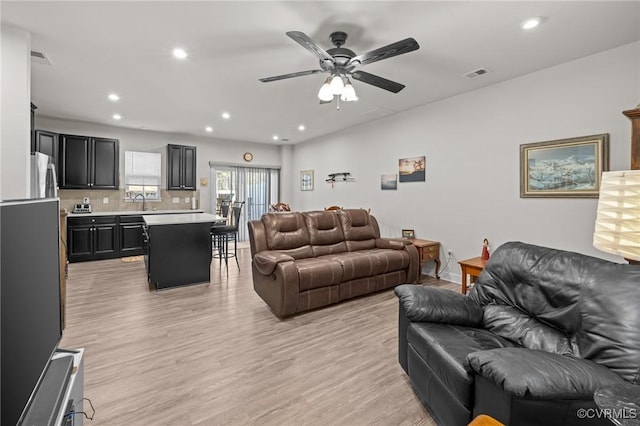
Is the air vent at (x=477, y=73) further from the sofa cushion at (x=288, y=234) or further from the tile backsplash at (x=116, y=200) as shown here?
the tile backsplash at (x=116, y=200)

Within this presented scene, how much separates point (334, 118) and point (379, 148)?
108 centimetres

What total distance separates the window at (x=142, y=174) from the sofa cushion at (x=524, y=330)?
23.0 feet

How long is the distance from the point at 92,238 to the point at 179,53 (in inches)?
176

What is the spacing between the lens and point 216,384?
2092 millimetres

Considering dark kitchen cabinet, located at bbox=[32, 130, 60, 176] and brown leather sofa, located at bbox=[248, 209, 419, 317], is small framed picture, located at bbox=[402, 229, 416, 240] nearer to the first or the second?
brown leather sofa, located at bbox=[248, 209, 419, 317]

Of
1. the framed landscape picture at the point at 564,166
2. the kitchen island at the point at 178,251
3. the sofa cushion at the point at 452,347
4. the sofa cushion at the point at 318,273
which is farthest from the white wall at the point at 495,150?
the kitchen island at the point at 178,251

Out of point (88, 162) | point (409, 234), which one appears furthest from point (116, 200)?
point (409, 234)

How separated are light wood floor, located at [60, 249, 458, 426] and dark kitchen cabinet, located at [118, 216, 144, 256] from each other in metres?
2.25

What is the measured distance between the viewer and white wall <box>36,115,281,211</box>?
5.94 meters

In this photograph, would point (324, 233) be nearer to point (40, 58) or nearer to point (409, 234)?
point (409, 234)

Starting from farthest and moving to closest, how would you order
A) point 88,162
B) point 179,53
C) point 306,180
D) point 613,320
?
point 306,180
point 88,162
point 179,53
point 613,320

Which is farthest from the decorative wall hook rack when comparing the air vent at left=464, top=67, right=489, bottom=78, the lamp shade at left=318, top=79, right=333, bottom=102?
the lamp shade at left=318, top=79, right=333, bottom=102

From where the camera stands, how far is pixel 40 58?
3.21 meters

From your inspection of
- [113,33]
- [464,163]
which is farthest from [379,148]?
[113,33]
